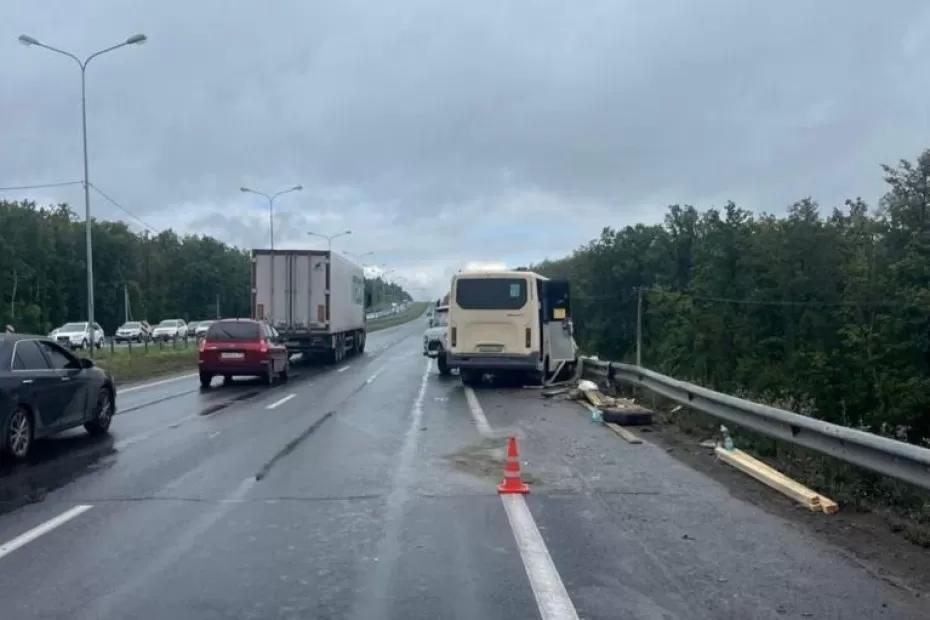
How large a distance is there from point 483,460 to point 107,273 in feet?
308

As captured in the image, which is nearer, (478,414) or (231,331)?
(478,414)

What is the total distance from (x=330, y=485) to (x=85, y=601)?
13.6 feet

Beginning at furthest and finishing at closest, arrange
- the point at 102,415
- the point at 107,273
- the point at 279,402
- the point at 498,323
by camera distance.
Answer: the point at 107,273 < the point at 498,323 < the point at 279,402 < the point at 102,415

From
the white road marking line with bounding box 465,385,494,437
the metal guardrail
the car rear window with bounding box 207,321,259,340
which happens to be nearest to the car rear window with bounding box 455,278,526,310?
the white road marking line with bounding box 465,385,494,437

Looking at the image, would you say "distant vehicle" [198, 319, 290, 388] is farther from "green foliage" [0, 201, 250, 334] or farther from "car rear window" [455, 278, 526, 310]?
"green foliage" [0, 201, 250, 334]

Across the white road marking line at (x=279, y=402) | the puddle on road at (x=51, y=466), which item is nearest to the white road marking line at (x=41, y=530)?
the puddle on road at (x=51, y=466)

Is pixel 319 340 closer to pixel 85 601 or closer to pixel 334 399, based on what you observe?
pixel 334 399

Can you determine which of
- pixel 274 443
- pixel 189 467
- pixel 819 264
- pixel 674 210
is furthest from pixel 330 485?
pixel 674 210

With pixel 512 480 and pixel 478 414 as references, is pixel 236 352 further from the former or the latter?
pixel 512 480

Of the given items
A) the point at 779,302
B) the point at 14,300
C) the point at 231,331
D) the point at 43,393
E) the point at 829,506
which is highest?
the point at 14,300

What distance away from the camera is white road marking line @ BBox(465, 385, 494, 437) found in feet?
47.9

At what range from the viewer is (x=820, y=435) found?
30.5 ft

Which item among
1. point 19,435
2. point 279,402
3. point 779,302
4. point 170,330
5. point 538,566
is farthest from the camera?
point 170,330

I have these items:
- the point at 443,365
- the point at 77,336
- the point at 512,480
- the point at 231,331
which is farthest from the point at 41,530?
the point at 77,336
